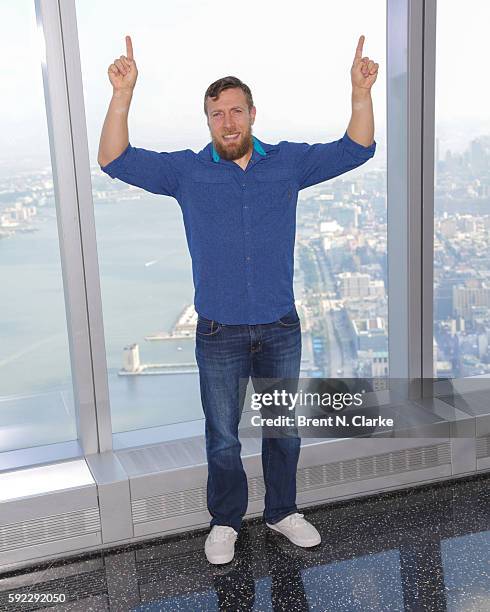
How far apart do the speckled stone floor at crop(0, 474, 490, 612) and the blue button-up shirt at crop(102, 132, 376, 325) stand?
0.81 m

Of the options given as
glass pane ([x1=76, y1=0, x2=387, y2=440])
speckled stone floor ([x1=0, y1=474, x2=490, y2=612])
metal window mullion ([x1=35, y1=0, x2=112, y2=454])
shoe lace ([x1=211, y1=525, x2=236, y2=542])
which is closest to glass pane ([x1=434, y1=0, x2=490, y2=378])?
glass pane ([x1=76, y1=0, x2=387, y2=440])

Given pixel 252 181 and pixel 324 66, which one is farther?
pixel 324 66

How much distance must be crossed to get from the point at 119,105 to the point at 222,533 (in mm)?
1393

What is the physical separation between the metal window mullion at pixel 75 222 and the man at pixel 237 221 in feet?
1.60

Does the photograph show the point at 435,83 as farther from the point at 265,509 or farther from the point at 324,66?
the point at 265,509

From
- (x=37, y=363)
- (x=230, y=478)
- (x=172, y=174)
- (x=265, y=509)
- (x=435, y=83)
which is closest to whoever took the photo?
(x=172, y=174)

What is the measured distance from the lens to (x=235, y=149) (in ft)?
7.16

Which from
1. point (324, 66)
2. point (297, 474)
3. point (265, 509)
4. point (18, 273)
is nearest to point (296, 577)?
point (265, 509)

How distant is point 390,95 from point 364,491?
1.59 m

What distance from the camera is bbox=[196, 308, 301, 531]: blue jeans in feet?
7.45

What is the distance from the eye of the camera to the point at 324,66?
9.29 ft

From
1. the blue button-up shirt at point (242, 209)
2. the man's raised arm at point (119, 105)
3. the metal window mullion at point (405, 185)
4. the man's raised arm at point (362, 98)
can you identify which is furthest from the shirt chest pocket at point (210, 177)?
the metal window mullion at point (405, 185)

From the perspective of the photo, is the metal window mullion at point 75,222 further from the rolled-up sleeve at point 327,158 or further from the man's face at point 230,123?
the rolled-up sleeve at point 327,158

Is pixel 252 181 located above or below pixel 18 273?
above
